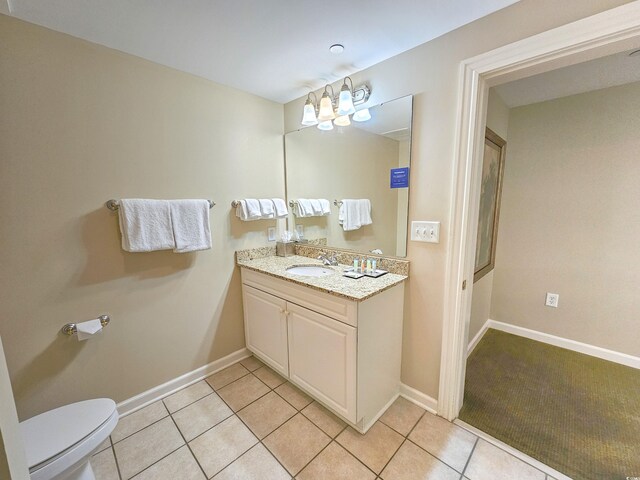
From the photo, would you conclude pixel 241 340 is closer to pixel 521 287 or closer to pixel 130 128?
pixel 130 128

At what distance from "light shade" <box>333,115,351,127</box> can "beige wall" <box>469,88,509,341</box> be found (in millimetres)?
1111

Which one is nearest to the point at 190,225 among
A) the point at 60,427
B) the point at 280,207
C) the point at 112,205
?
the point at 112,205

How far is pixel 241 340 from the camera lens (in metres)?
2.24

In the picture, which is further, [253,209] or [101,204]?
[253,209]

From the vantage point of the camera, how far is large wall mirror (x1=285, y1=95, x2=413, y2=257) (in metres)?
1.68

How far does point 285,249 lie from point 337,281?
2.86 feet

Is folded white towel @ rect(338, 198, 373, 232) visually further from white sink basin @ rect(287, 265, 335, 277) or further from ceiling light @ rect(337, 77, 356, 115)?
ceiling light @ rect(337, 77, 356, 115)

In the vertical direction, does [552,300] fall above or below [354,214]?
below

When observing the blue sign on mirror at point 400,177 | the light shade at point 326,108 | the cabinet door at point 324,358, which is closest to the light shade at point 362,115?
the light shade at point 326,108

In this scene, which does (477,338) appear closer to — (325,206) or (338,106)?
(325,206)

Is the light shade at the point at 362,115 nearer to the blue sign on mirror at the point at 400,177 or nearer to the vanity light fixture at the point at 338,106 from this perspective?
the vanity light fixture at the point at 338,106

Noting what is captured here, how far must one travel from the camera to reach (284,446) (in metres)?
1.42

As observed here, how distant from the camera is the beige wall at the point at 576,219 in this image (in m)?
2.01

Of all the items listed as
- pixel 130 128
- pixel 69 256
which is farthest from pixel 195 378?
pixel 130 128
